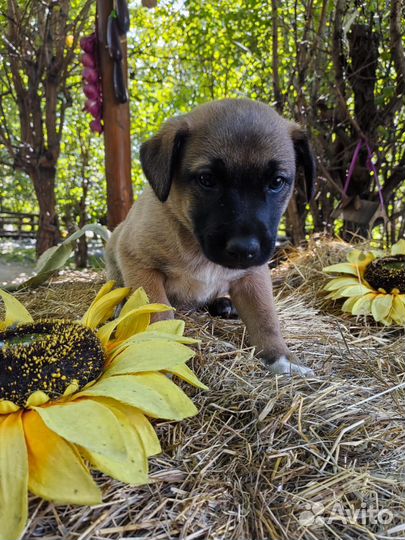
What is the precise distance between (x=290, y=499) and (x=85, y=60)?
310 cm

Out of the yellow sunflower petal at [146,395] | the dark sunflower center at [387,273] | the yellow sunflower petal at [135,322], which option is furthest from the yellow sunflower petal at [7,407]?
the dark sunflower center at [387,273]

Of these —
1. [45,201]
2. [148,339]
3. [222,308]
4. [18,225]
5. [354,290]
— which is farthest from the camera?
[18,225]

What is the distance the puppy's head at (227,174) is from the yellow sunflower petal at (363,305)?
0.54 metres

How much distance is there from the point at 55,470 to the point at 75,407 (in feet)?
0.43

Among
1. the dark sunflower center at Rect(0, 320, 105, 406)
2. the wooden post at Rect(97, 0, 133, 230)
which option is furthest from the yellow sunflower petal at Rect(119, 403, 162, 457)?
the wooden post at Rect(97, 0, 133, 230)

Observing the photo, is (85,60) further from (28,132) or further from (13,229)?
(13,229)

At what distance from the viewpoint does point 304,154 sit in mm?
2248

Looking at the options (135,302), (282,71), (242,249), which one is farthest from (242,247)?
(282,71)

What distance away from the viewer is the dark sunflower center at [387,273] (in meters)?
2.21

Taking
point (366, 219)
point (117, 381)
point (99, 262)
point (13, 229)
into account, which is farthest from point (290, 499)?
point (13, 229)

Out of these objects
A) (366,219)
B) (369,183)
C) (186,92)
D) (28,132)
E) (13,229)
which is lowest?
(13,229)

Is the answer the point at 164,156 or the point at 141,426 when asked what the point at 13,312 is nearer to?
the point at 141,426

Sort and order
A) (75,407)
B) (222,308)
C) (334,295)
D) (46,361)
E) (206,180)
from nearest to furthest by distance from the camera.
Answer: (75,407)
(46,361)
(206,180)
(334,295)
(222,308)

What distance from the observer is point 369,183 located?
3.84 m
